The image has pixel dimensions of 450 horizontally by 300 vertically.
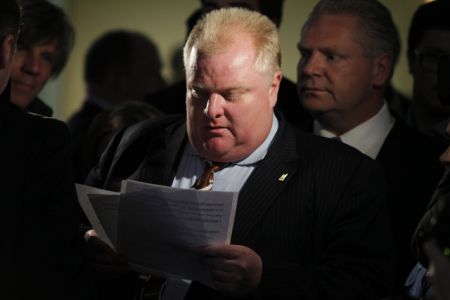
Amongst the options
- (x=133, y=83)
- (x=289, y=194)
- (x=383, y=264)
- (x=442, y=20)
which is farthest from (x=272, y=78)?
(x=133, y=83)

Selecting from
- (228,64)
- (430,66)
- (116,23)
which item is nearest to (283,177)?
(228,64)

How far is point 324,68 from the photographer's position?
4426mm

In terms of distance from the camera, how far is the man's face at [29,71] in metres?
4.70

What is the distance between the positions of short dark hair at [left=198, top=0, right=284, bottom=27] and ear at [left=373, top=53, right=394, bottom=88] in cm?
71

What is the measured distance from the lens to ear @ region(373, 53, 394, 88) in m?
4.55

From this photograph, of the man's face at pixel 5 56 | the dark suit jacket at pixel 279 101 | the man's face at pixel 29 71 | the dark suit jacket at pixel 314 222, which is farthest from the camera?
the dark suit jacket at pixel 279 101

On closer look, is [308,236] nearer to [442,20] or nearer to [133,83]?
[442,20]

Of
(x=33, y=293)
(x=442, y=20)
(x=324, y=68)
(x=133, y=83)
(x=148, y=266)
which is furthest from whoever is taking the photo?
(x=133, y=83)

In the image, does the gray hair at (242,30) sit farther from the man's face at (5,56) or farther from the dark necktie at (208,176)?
the man's face at (5,56)

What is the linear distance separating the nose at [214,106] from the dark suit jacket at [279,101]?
3.57 feet

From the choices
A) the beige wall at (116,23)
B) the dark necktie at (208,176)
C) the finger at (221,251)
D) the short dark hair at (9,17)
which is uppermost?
the short dark hair at (9,17)

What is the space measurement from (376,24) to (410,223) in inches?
36.0

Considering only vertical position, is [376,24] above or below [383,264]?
above

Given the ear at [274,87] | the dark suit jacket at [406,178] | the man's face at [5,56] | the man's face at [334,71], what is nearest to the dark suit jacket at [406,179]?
the dark suit jacket at [406,178]
